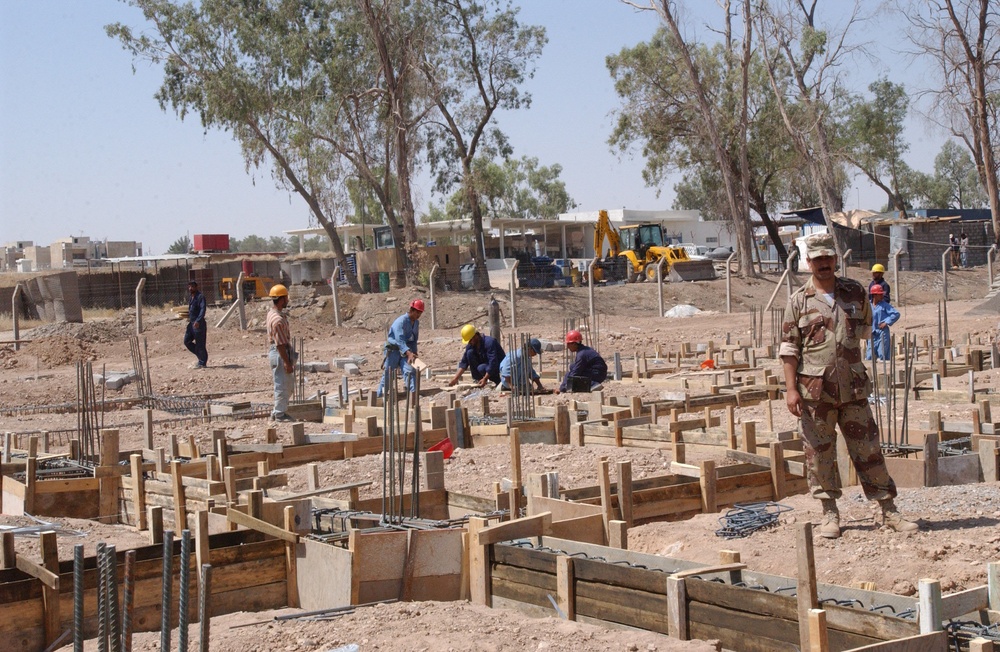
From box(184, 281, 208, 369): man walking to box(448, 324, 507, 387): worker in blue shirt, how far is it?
6.51m

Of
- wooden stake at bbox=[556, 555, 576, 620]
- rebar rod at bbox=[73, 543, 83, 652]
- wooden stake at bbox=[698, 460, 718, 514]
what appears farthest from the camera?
wooden stake at bbox=[698, 460, 718, 514]

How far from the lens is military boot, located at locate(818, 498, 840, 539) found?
5277 millimetres

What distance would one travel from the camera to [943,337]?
16.2 m

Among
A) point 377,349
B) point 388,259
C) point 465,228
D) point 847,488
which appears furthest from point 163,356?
point 465,228

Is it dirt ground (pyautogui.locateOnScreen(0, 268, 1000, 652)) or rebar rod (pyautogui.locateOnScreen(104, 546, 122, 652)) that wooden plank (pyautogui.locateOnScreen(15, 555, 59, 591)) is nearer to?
dirt ground (pyautogui.locateOnScreen(0, 268, 1000, 652))

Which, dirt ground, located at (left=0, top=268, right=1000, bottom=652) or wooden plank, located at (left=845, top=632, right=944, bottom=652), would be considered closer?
wooden plank, located at (left=845, top=632, right=944, bottom=652)

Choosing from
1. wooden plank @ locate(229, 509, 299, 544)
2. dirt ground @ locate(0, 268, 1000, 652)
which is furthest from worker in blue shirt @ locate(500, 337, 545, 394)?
wooden plank @ locate(229, 509, 299, 544)

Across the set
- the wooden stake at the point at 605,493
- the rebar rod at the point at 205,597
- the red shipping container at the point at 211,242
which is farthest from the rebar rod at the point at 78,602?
the red shipping container at the point at 211,242

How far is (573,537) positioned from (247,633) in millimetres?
1727

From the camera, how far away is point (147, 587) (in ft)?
18.4

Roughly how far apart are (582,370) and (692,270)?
69.1 ft

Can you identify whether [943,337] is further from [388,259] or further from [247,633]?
[388,259]

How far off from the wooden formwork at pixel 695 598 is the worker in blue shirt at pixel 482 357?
679cm

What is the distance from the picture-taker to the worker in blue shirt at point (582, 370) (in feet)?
38.8
